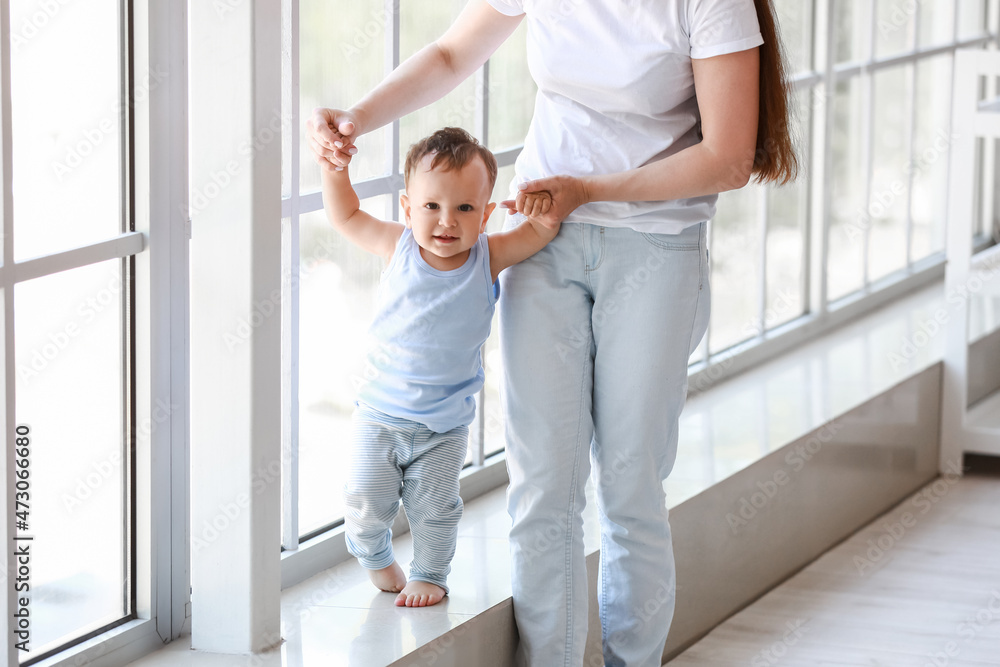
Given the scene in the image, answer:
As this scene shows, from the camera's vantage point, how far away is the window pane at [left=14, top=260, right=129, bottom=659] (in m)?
1.59

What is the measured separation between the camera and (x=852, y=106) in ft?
13.2

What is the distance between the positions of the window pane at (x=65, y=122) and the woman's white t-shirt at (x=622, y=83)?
20.7 inches

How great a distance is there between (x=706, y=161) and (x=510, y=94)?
0.95 metres

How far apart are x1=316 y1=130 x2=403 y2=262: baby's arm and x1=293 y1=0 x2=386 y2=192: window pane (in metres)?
0.24

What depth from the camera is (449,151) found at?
69.5 inches

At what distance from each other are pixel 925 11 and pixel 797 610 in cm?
260

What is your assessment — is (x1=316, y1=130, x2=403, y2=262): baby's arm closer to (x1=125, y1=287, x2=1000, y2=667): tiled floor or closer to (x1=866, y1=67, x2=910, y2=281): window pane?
(x1=125, y1=287, x2=1000, y2=667): tiled floor

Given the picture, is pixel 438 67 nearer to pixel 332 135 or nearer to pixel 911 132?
pixel 332 135

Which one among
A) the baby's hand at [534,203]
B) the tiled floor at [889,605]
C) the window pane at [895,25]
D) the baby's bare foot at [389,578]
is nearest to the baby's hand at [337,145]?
Result: the baby's hand at [534,203]

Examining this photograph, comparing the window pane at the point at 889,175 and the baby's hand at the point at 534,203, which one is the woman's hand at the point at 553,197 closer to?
the baby's hand at the point at 534,203

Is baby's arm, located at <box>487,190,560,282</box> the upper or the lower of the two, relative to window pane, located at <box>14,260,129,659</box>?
upper

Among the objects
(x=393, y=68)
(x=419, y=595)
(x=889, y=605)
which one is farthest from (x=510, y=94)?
(x=889, y=605)

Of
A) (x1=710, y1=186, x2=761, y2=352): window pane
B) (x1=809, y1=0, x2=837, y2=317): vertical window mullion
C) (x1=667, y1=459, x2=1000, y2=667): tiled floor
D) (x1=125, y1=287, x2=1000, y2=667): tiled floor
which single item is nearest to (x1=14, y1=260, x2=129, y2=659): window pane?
(x1=125, y1=287, x2=1000, y2=667): tiled floor

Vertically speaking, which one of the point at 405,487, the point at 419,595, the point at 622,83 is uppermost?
the point at 622,83
